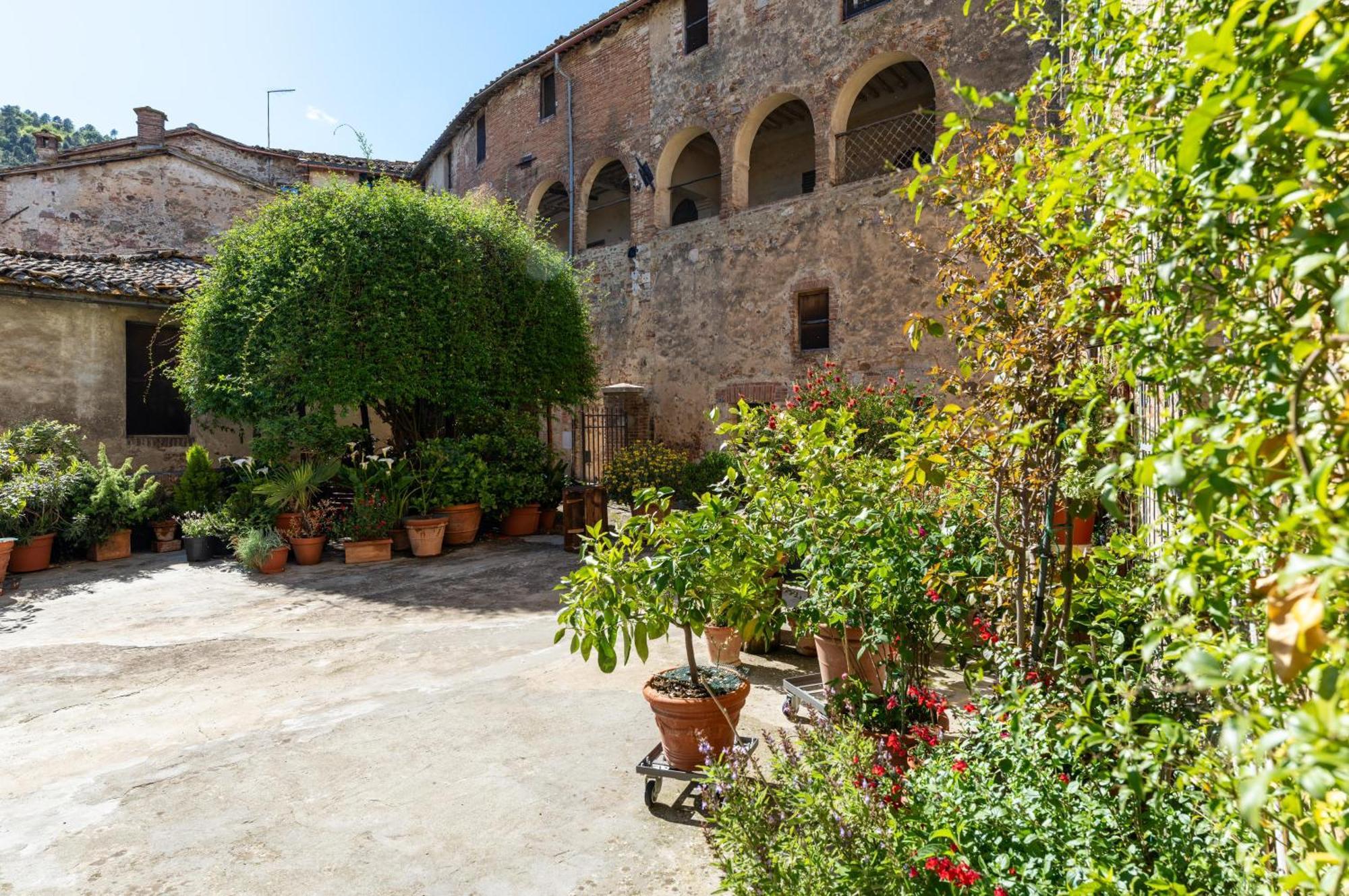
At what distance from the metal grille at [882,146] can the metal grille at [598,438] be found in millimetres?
6295

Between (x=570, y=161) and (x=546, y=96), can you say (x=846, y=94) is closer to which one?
(x=570, y=161)

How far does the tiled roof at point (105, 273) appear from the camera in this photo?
9.20m

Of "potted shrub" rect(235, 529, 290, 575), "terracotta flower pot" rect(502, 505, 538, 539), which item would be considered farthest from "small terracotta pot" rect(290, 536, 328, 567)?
"terracotta flower pot" rect(502, 505, 538, 539)

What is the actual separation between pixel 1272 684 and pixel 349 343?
910 centimetres

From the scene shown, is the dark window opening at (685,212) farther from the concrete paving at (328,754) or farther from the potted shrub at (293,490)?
the concrete paving at (328,754)

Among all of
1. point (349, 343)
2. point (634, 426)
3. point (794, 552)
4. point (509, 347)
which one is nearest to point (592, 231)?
point (634, 426)

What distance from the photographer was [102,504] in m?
8.12

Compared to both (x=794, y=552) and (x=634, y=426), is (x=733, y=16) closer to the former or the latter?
(x=634, y=426)

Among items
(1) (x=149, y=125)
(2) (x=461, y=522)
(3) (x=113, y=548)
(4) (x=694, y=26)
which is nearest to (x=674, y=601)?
(2) (x=461, y=522)

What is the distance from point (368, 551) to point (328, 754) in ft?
17.2

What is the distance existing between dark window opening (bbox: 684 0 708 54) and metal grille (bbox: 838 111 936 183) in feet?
11.9

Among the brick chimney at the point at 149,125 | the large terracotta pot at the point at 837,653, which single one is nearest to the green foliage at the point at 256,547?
the large terracotta pot at the point at 837,653

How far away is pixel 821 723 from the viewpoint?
2.64 m

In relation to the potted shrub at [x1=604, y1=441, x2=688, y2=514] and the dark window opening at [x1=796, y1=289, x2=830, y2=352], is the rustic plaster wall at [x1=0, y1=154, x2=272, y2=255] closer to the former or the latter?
the potted shrub at [x1=604, y1=441, x2=688, y2=514]
